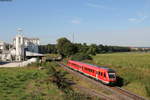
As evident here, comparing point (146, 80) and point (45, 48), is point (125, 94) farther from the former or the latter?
point (45, 48)

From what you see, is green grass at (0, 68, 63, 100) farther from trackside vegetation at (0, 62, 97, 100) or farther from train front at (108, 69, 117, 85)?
train front at (108, 69, 117, 85)

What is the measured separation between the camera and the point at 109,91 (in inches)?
910

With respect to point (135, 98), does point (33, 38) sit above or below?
above

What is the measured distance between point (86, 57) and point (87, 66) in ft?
130

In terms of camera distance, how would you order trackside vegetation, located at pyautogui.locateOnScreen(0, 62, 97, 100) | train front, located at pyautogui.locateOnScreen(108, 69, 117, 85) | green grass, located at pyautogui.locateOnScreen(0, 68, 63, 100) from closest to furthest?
trackside vegetation, located at pyautogui.locateOnScreen(0, 62, 97, 100) < green grass, located at pyautogui.locateOnScreen(0, 68, 63, 100) < train front, located at pyautogui.locateOnScreen(108, 69, 117, 85)

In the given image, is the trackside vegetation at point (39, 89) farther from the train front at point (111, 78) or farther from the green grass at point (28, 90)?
the train front at point (111, 78)

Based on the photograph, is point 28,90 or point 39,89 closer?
point 28,90

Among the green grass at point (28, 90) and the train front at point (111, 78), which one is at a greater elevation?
the train front at point (111, 78)

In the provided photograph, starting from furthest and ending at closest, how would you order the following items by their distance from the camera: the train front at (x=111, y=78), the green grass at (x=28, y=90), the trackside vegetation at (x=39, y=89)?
1. the train front at (x=111, y=78)
2. the green grass at (x=28, y=90)
3. the trackside vegetation at (x=39, y=89)

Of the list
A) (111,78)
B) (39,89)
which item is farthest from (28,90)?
(111,78)

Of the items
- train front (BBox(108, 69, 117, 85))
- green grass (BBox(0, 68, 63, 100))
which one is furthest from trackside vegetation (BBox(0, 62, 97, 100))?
train front (BBox(108, 69, 117, 85))

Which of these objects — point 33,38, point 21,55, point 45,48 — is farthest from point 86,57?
point 45,48

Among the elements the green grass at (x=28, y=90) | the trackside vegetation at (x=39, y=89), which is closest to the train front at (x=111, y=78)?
the trackside vegetation at (x=39, y=89)

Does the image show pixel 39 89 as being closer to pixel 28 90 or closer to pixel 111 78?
pixel 28 90
